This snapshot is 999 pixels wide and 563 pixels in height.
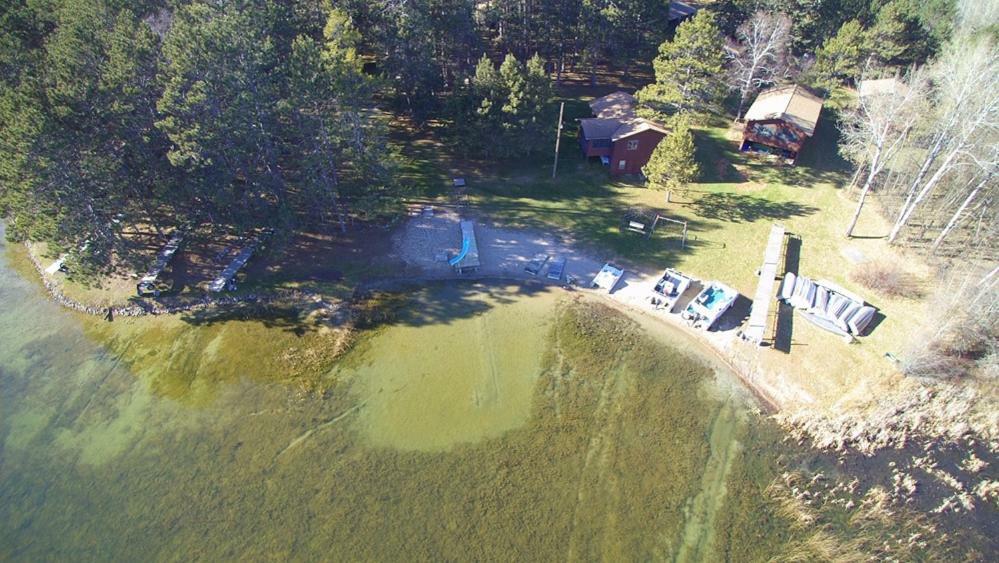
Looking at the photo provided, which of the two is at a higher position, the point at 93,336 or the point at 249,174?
the point at 249,174

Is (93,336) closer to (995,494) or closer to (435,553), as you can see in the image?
(435,553)

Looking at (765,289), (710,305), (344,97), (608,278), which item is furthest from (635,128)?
(344,97)

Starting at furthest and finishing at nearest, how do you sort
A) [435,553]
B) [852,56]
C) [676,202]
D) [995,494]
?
[852,56], [676,202], [995,494], [435,553]

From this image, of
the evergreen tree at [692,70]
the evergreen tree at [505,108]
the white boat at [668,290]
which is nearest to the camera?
the white boat at [668,290]

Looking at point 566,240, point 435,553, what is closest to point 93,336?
point 435,553

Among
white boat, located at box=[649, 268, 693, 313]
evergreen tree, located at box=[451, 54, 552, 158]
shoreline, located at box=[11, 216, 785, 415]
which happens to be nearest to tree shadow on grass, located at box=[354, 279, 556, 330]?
shoreline, located at box=[11, 216, 785, 415]

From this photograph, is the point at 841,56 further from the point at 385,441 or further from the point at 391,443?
the point at 385,441

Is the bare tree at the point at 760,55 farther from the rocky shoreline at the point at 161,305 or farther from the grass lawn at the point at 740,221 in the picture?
the rocky shoreline at the point at 161,305

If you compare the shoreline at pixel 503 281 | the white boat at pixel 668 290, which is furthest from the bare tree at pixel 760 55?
the shoreline at pixel 503 281
